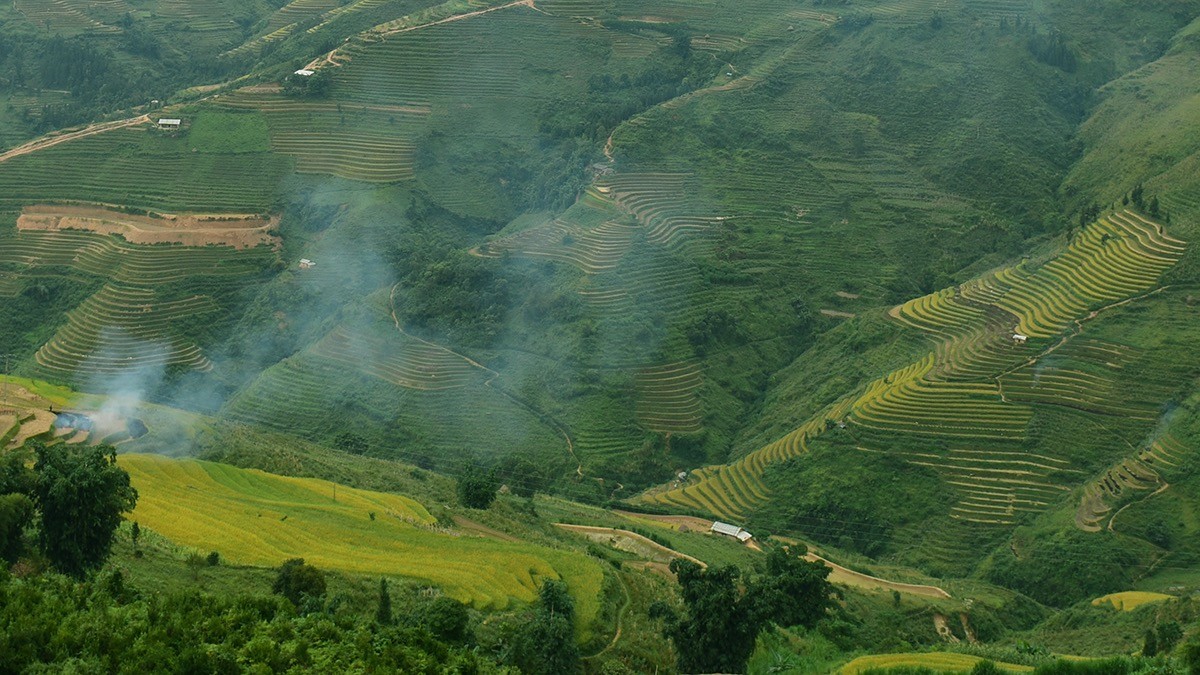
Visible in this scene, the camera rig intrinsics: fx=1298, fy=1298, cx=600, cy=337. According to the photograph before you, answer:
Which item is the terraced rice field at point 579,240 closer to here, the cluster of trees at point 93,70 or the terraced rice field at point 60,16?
the cluster of trees at point 93,70

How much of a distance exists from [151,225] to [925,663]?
150ft

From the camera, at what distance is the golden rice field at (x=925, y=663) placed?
2273 centimetres

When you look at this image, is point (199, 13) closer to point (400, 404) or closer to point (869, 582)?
point (400, 404)

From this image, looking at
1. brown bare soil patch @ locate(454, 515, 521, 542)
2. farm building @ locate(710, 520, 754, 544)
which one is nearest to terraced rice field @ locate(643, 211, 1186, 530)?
farm building @ locate(710, 520, 754, 544)

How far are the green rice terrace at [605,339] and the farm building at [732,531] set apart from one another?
0.65ft

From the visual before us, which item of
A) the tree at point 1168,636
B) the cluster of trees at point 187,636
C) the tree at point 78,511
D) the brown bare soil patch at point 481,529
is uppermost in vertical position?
the cluster of trees at point 187,636

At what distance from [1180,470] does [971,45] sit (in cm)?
3933

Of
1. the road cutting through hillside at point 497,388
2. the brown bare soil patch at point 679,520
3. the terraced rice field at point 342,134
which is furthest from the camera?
the terraced rice field at point 342,134

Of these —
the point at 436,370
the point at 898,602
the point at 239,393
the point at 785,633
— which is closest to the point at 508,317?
the point at 436,370

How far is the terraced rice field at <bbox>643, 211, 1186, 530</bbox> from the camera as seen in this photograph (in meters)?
43.9

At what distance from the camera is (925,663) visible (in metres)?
23.9

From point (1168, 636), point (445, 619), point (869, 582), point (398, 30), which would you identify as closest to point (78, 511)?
point (445, 619)

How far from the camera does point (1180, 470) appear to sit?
41.7 meters

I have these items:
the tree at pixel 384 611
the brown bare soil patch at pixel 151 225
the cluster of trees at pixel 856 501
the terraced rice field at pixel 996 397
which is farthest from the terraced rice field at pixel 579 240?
the tree at pixel 384 611
